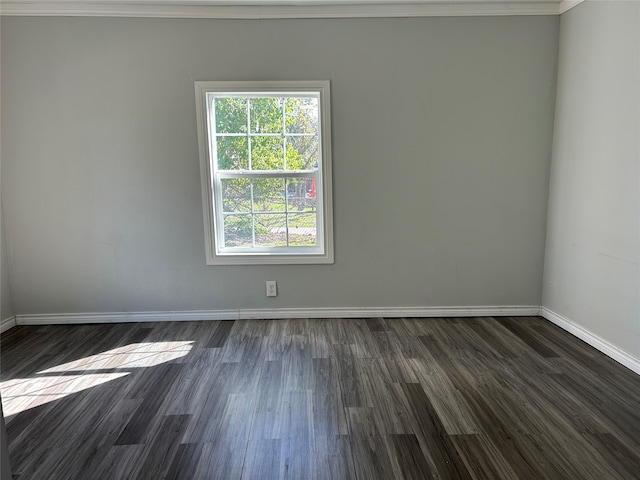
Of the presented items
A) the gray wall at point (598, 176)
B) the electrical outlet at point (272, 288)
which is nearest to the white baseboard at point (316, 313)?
the electrical outlet at point (272, 288)

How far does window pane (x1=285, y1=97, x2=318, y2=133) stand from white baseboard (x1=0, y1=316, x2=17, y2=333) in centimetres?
287

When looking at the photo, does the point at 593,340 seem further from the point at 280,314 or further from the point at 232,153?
the point at 232,153

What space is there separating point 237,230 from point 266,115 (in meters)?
1.02

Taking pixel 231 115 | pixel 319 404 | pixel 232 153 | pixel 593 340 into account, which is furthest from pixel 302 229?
pixel 593 340

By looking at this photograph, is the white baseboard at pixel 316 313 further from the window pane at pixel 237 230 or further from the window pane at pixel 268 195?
the window pane at pixel 268 195

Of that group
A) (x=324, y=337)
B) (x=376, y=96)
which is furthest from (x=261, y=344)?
(x=376, y=96)

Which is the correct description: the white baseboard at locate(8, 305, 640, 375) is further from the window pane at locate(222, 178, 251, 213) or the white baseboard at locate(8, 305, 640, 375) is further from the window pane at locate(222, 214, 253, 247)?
the window pane at locate(222, 178, 251, 213)

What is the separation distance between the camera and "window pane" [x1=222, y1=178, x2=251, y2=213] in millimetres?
3234

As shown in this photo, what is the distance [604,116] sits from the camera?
2584 mm

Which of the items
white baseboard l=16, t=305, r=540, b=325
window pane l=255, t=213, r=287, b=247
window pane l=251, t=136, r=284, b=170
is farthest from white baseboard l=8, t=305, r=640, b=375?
window pane l=251, t=136, r=284, b=170

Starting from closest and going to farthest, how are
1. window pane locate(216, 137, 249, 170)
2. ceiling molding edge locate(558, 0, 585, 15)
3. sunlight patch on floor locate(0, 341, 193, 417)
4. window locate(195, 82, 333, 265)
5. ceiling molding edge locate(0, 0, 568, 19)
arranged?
sunlight patch on floor locate(0, 341, 193, 417)
ceiling molding edge locate(558, 0, 585, 15)
ceiling molding edge locate(0, 0, 568, 19)
window locate(195, 82, 333, 265)
window pane locate(216, 137, 249, 170)

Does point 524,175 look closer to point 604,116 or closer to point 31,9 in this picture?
point 604,116

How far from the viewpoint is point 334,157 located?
313 cm

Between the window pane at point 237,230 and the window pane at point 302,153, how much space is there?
1.99 ft
